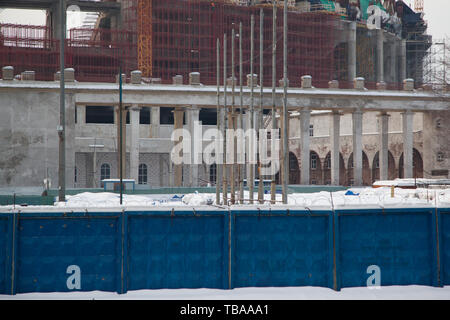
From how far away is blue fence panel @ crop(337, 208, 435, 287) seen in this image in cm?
1792

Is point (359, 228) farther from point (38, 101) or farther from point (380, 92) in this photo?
point (380, 92)

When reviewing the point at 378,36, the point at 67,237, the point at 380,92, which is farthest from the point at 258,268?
the point at 378,36

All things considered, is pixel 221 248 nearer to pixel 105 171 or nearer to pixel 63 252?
pixel 63 252

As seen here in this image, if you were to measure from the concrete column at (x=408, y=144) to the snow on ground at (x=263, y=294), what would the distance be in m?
61.1

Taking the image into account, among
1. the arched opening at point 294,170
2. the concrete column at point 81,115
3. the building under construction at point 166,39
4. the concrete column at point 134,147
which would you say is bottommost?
the arched opening at point 294,170

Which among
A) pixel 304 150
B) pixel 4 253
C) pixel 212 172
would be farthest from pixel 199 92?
pixel 4 253

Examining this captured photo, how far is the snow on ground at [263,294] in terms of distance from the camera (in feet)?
54.6

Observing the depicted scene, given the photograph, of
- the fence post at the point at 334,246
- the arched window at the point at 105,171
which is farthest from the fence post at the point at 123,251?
the arched window at the point at 105,171

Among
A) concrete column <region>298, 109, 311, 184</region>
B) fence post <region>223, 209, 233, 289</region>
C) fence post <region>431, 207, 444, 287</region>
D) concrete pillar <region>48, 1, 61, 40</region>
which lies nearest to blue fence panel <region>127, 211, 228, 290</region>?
fence post <region>223, 209, 233, 289</region>

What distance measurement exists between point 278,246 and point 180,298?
312 centimetres

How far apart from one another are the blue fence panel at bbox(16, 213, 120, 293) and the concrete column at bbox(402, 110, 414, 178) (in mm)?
63990

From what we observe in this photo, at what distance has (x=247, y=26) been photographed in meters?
109

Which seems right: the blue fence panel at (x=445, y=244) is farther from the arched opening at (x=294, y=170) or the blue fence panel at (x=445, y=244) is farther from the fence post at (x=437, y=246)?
the arched opening at (x=294, y=170)

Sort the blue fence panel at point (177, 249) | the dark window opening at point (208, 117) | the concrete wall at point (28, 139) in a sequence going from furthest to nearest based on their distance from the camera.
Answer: the dark window opening at point (208, 117) → the concrete wall at point (28, 139) → the blue fence panel at point (177, 249)
